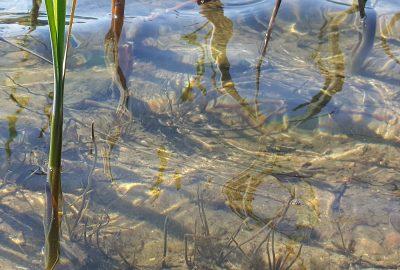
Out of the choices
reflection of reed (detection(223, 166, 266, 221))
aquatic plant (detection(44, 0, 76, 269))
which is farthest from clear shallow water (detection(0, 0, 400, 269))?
aquatic plant (detection(44, 0, 76, 269))

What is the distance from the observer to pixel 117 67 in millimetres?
3773

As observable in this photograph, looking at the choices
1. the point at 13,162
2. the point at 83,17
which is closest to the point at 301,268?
the point at 13,162

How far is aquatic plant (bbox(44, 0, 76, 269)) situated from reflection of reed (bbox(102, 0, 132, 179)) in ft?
2.03

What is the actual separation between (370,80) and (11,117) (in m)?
2.25

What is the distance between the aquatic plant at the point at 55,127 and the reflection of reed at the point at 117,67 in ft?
2.03

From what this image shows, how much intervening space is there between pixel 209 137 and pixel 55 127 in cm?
140

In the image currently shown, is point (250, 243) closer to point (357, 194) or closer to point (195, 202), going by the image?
point (195, 202)

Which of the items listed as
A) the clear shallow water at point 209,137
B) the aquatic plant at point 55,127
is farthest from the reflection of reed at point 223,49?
the aquatic plant at point 55,127

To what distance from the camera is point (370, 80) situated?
3818 mm

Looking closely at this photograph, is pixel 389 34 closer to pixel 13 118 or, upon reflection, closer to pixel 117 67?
pixel 117 67

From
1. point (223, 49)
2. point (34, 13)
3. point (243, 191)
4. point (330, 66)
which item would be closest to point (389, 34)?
point (330, 66)

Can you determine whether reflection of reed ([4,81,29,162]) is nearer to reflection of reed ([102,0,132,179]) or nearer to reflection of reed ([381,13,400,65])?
reflection of reed ([102,0,132,179])

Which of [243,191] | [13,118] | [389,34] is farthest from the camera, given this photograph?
[389,34]

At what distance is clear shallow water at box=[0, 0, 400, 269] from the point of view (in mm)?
2512
